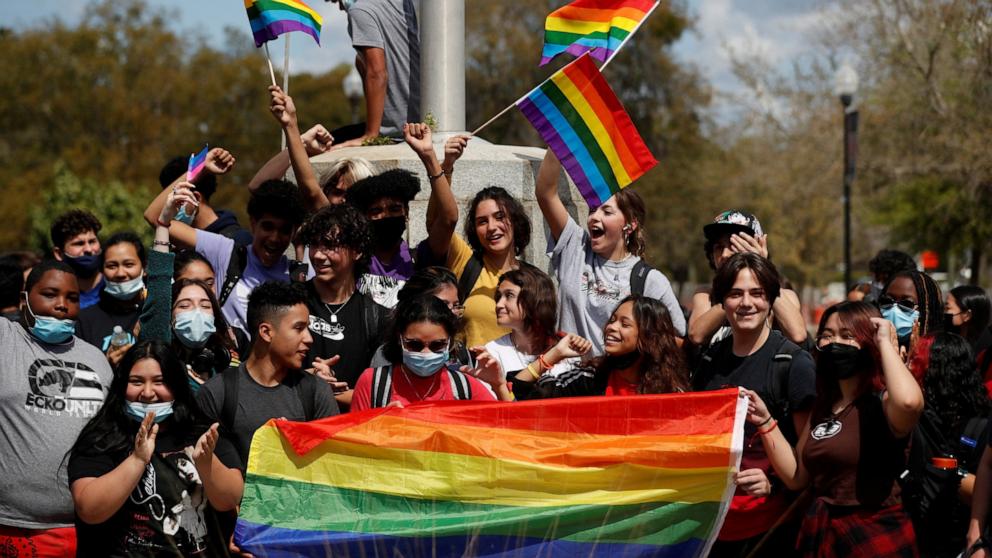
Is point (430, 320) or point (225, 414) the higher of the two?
point (430, 320)

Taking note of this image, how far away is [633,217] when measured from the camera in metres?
6.96

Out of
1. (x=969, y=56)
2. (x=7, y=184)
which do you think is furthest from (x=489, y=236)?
(x=7, y=184)

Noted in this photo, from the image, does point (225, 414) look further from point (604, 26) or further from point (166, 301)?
point (604, 26)

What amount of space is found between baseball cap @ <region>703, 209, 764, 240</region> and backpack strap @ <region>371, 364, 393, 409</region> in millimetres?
1776

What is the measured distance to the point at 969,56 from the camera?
24703 millimetres

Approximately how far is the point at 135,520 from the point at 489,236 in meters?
2.51

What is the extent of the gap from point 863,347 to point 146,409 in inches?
113

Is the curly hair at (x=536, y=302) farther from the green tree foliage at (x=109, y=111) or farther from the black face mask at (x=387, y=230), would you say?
the green tree foliage at (x=109, y=111)

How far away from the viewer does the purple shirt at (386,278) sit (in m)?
6.88

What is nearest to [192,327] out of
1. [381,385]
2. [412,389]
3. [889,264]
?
[381,385]

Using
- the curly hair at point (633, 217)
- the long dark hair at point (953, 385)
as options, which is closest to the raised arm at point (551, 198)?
the curly hair at point (633, 217)

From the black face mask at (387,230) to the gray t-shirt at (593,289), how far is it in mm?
929

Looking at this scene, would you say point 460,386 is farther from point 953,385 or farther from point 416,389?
point 953,385

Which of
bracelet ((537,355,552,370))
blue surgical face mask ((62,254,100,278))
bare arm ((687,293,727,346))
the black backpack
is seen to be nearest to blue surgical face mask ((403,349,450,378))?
the black backpack
